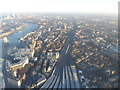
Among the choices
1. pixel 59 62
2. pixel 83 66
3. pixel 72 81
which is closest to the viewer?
pixel 72 81

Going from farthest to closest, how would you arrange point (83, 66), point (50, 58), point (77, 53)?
point (77, 53) < point (50, 58) < point (83, 66)

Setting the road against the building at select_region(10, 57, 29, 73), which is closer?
the road

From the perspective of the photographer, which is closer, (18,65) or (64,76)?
(64,76)

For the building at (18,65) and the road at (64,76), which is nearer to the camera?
the road at (64,76)

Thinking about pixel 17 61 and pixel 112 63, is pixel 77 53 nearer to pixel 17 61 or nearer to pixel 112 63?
pixel 112 63

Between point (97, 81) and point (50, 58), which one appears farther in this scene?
point (50, 58)

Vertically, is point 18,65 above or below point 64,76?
above

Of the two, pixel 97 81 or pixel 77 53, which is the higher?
pixel 77 53

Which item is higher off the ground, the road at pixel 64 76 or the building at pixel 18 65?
the building at pixel 18 65

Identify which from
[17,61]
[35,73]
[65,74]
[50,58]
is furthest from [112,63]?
[17,61]

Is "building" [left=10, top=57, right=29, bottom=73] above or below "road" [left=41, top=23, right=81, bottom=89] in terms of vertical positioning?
above

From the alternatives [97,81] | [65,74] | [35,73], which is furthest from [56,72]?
[97,81]
